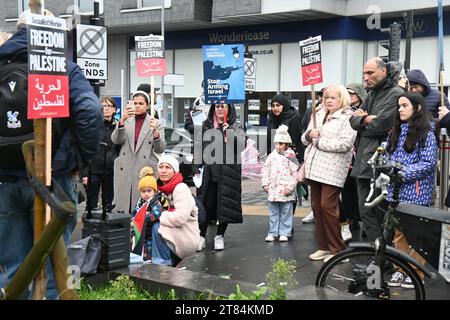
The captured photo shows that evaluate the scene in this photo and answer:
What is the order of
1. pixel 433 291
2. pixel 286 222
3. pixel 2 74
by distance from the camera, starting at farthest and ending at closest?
pixel 286 222, pixel 433 291, pixel 2 74

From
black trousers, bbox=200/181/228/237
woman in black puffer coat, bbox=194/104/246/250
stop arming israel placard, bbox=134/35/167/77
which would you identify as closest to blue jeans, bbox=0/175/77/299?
woman in black puffer coat, bbox=194/104/246/250

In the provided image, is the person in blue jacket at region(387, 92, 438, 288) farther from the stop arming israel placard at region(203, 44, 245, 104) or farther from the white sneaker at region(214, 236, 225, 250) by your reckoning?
the stop arming israel placard at region(203, 44, 245, 104)

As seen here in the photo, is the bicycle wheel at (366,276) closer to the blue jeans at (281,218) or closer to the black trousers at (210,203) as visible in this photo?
the black trousers at (210,203)

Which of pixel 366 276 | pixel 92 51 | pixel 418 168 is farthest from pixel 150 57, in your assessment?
pixel 366 276

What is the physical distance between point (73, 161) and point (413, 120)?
10.4 feet

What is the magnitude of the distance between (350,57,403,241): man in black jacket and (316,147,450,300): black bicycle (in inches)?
59.1

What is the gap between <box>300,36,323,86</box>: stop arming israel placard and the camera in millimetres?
7980

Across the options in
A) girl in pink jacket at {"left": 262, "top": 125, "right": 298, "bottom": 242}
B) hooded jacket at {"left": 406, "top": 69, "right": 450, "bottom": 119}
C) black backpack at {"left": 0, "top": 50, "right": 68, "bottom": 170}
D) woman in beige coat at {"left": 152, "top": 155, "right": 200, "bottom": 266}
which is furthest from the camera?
girl in pink jacket at {"left": 262, "top": 125, "right": 298, "bottom": 242}

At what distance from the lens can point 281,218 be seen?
329 inches

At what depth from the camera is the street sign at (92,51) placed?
9648mm

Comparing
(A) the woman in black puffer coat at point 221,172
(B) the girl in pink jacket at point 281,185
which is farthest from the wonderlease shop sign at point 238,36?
(A) the woman in black puffer coat at point 221,172

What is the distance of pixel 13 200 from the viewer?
4277 mm
